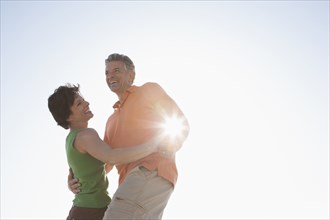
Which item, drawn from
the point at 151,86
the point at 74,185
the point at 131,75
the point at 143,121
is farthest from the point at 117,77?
the point at 74,185

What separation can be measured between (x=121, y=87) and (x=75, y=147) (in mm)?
1101

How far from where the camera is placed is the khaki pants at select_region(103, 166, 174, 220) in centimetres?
521

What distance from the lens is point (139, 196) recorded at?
5.28 m

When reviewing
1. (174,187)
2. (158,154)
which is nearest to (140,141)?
(158,154)

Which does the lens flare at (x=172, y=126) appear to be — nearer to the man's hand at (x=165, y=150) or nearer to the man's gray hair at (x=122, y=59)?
the man's hand at (x=165, y=150)

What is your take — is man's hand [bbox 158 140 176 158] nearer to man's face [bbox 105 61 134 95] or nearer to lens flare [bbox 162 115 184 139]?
lens flare [bbox 162 115 184 139]

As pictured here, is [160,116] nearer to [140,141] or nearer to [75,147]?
[140,141]

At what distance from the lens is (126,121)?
587cm

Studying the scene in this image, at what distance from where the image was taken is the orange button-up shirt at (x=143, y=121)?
5.62 metres

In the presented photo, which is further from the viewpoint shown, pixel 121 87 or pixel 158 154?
pixel 121 87

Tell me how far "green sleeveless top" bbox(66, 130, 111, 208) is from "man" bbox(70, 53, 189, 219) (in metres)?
0.30

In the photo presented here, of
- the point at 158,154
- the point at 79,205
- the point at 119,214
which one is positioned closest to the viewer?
the point at 119,214

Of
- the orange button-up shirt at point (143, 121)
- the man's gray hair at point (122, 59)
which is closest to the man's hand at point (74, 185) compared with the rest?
the orange button-up shirt at point (143, 121)

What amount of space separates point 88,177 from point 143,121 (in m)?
0.96
